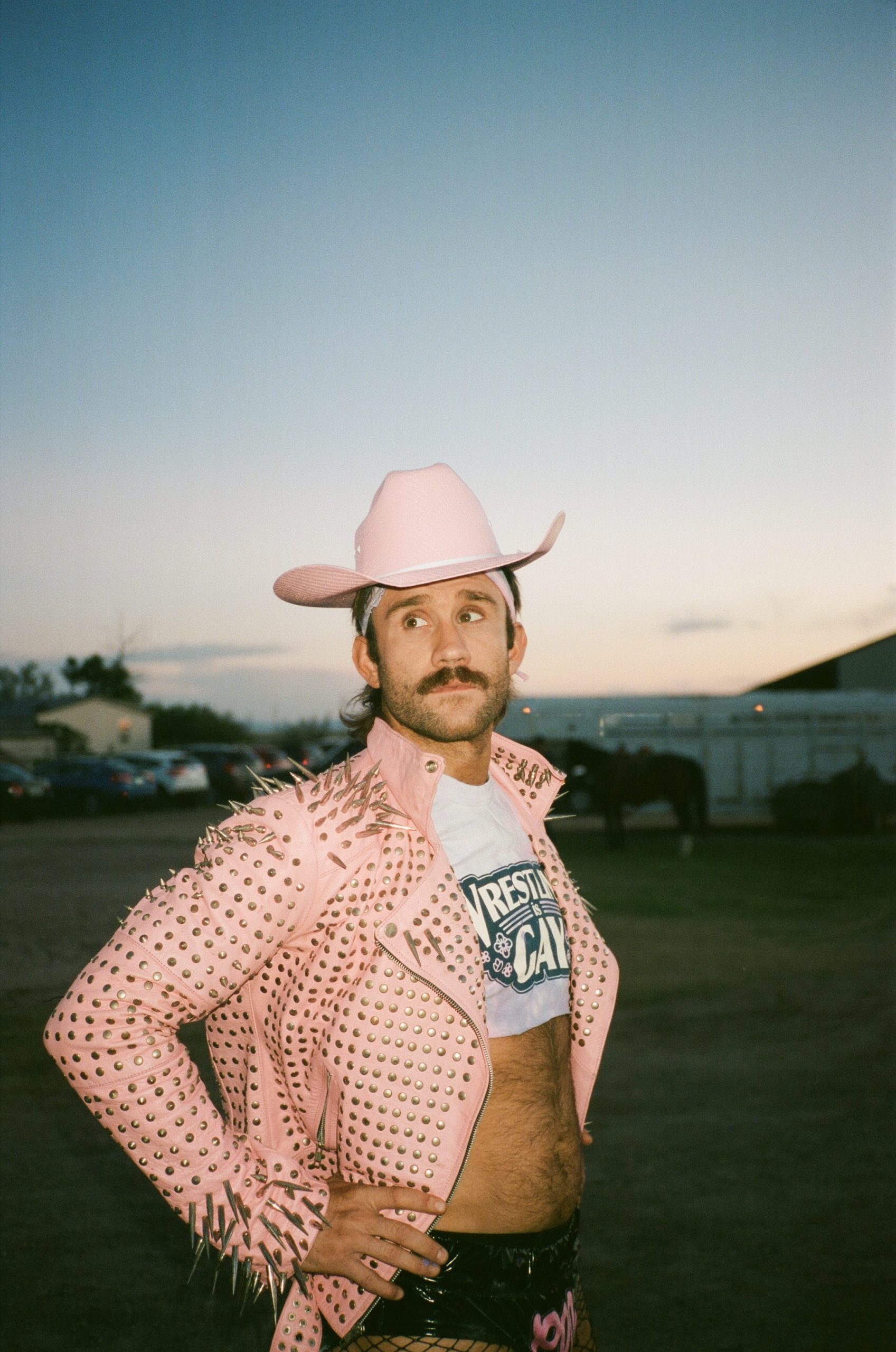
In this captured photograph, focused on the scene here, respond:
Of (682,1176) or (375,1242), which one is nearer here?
(375,1242)

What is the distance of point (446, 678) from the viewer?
2051 millimetres

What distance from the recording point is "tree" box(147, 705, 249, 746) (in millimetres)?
67938

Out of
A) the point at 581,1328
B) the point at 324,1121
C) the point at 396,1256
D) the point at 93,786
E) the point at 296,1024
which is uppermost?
the point at 296,1024

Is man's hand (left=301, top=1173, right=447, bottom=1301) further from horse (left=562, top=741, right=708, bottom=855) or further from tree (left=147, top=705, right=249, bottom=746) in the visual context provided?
tree (left=147, top=705, right=249, bottom=746)

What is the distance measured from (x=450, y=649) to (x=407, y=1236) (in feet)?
3.17

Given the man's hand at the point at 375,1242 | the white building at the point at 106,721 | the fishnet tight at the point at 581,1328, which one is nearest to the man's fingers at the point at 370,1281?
the man's hand at the point at 375,1242

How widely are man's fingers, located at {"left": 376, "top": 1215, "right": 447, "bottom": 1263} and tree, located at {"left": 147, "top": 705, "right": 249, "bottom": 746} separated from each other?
219 feet

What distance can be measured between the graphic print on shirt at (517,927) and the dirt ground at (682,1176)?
0.76m

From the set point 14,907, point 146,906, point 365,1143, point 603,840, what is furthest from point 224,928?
point 603,840

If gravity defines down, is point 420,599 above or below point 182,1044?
above

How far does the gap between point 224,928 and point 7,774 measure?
2490 centimetres

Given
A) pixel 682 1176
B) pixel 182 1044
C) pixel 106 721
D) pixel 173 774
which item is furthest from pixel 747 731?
pixel 106 721

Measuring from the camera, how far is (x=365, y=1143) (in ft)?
5.87

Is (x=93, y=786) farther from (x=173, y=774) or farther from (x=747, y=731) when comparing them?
(x=747, y=731)
